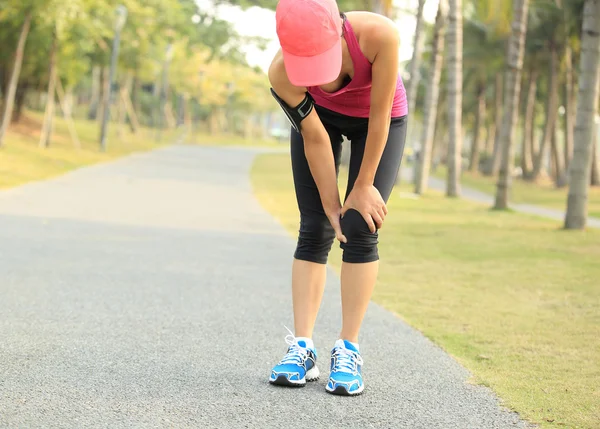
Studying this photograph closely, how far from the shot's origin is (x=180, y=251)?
9.76 m

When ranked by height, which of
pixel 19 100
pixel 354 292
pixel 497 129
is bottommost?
pixel 497 129

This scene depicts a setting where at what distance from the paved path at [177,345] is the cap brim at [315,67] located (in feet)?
4.11

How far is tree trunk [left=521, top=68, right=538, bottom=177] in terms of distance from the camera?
40.2m

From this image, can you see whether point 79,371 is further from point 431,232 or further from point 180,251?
point 431,232

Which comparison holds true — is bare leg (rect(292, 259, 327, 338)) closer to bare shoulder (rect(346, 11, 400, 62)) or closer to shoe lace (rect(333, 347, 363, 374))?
shoe lace (rect(333, 347, 363, 374))

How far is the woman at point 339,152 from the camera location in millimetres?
3830

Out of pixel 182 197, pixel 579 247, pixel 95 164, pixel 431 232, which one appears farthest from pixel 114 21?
pixel 579 247

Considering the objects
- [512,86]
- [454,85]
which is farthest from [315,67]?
[454,85]

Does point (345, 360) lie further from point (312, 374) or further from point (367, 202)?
point (367, 202)

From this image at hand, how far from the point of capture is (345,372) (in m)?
4.05

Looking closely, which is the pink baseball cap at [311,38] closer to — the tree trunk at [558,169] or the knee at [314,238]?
the knee at [314,238]

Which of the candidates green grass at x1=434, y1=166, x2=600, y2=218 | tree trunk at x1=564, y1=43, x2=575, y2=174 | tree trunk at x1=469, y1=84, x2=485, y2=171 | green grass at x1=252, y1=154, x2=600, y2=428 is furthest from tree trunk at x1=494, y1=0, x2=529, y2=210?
tree trunk at x1=469, y1=84, x2=485, y2=171

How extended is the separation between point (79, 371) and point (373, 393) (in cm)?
125

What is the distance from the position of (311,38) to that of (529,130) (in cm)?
4005
